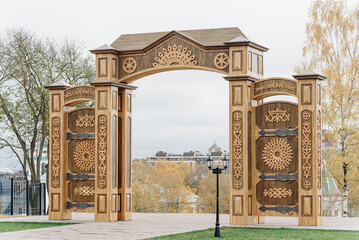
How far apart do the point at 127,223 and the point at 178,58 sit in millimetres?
4321

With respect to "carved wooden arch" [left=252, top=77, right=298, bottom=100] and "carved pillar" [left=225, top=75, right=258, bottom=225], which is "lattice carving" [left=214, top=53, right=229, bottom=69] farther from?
"carved wooden arch" [left=252, top=77, right=298, bottom=100]

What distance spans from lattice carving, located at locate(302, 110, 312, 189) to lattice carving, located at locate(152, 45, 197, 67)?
3131 millimetres

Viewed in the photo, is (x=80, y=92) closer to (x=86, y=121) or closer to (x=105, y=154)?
(x=86, y=121)

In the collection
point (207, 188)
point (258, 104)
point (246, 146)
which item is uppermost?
point (258, 104)

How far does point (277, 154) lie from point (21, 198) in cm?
1176

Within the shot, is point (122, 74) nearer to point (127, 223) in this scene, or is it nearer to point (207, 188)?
point (127, 223)

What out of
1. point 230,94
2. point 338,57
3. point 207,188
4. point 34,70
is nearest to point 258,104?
point 230,94

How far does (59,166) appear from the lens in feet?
56.7

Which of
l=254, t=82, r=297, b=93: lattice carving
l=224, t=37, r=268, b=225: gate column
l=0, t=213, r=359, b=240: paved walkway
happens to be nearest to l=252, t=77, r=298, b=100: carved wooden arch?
l=254, t=82, r=297, b=93: lattice carving

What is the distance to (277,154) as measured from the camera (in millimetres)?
15500

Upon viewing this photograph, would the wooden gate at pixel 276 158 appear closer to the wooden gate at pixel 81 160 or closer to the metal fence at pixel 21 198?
the wooden gate at pixel 81 160

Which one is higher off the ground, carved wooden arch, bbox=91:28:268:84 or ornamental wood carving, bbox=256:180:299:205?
carved wooden arch, bbox=91:28:268:84

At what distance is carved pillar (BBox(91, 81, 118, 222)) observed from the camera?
1652 cm

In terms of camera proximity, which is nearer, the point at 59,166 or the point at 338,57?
the point at 59,166
